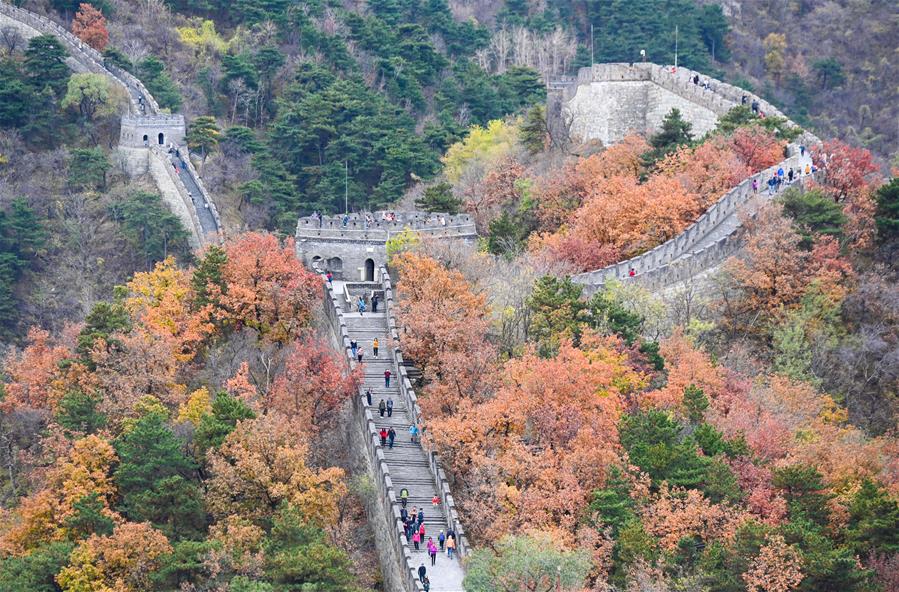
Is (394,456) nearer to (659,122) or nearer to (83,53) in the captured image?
(659,122)

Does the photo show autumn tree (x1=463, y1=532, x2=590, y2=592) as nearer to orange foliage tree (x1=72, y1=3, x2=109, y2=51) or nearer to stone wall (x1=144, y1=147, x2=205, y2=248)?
stone wall (x1=144, y1=147, x2=205, y2=248)

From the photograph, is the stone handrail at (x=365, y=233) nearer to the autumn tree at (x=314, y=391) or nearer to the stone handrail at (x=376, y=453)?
the stone handrail at (x=376, y=453)

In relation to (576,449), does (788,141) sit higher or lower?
higher

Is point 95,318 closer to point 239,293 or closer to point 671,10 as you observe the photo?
point 239,293

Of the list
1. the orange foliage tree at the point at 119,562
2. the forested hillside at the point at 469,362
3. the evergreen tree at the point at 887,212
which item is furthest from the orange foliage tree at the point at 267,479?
the evergreen tree at the point at 887,212

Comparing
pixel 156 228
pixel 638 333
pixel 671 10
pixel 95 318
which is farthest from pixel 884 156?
pixel 95 318

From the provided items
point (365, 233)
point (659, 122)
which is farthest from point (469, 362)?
point (659, 122)

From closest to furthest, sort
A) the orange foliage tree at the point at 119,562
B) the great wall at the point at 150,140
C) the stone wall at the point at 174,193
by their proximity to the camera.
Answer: the orange foliage tree at the point at 119,562, the stone wall at the point at 174,193, the great wall at the point at 150,140
